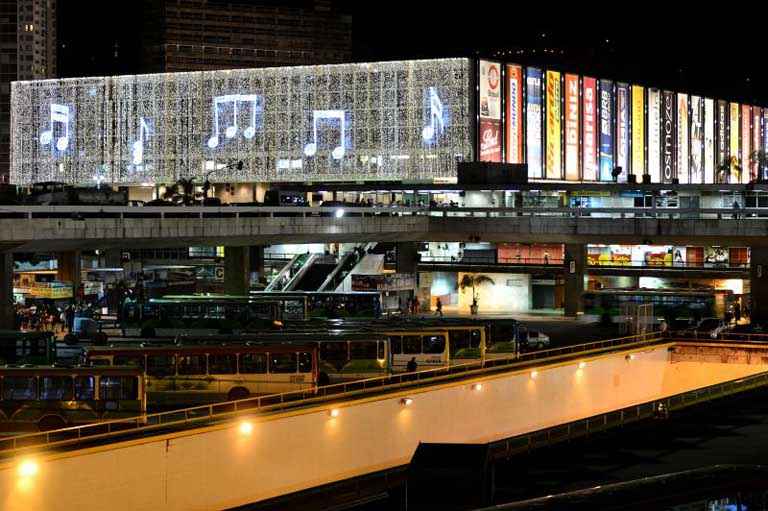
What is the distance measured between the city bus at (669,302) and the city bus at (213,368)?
25.1m

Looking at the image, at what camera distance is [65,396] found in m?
29.6

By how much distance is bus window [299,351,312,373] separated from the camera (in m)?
34.5

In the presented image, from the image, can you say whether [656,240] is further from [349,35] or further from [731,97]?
[349,35]

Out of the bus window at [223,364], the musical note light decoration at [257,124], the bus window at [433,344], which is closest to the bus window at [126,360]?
the bus window at [223,364]

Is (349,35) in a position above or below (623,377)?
above

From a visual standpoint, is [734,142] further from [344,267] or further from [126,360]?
[126,360]

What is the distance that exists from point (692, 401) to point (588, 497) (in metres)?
29.2

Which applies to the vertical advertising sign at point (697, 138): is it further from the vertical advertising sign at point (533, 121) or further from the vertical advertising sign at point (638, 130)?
the vertical advertising sign at point (533, 121)

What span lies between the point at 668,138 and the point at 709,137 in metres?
10.8

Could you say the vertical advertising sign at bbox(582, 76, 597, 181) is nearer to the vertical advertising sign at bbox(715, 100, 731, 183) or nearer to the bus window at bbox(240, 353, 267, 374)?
the vertical advertising sign at bbox(715, 100, 731, 183)

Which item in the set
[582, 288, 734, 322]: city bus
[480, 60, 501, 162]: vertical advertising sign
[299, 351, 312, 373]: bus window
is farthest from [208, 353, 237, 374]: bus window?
[480, 60, 501, 162]: vertical advertising sign

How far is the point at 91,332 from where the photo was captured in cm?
4791

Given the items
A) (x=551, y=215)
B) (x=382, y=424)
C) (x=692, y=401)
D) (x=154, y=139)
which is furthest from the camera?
(x=154, y=139)

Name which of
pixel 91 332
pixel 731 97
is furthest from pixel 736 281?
pixel 731 97
